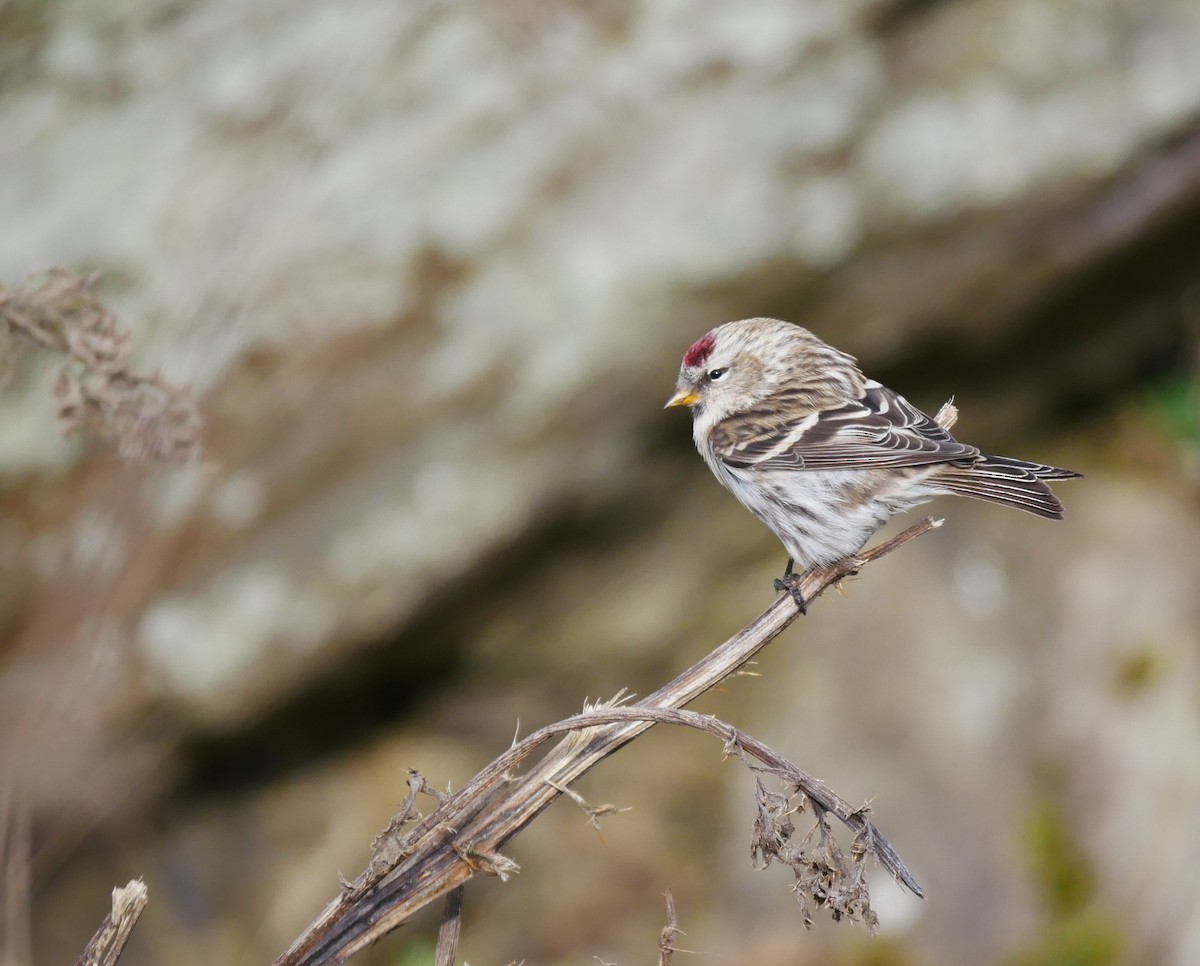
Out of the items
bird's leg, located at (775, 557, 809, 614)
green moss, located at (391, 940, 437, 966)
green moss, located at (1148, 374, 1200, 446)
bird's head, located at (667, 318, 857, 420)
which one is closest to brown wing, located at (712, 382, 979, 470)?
bird's head, located at (667, 318, 857, 420)

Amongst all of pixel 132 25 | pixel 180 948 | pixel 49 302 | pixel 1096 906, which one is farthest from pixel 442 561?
pixel 49 302

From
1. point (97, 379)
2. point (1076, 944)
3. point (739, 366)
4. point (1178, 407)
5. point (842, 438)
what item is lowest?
point (1076, 944)

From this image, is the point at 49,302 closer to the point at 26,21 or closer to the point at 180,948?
the point at 26,21

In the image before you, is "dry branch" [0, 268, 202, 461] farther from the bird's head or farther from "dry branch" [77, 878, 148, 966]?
the bird's head

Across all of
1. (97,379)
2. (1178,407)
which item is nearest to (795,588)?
(97,379)

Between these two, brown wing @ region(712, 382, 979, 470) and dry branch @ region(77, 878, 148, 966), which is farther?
brown wing @ region(712, 382, 979, 470)

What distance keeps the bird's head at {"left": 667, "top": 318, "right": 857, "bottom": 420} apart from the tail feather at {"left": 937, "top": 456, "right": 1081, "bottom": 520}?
0.81m

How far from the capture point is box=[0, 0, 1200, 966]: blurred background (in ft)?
18.3

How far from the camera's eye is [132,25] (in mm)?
5504

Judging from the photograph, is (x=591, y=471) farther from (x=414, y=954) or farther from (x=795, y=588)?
(x=795, y=588)

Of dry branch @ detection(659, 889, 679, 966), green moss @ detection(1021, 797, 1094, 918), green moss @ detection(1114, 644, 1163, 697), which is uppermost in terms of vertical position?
dry branch @ detection(659, 889, 679, 966)

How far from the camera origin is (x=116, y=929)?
1985 mm

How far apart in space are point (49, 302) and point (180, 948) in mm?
4716

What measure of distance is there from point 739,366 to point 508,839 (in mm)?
2689
